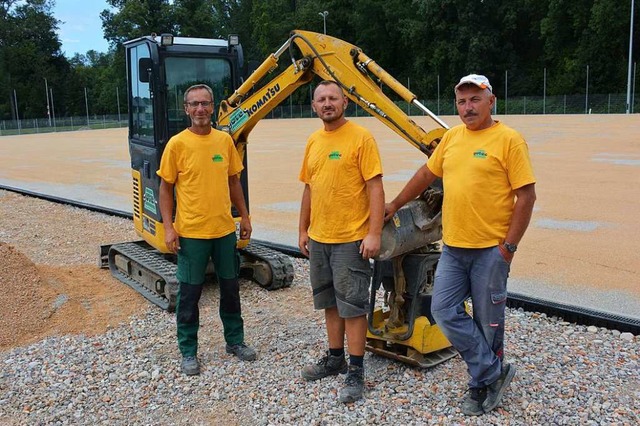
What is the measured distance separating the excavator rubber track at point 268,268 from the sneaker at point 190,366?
6.57 feet

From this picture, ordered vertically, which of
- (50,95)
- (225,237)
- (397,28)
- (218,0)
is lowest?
(225,237)

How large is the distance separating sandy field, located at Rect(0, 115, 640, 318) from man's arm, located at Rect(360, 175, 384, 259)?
2884mm

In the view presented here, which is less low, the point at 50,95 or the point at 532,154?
the point at 50,95

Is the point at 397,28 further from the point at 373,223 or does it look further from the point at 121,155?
the point at 373,223

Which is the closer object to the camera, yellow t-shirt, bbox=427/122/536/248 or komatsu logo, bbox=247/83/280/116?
yellow t-shirt, bbox=427/122/536/248

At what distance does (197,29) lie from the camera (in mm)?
78625

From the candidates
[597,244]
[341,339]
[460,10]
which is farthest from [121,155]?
[460,10]

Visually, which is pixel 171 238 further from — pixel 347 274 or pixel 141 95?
pixel 141 95

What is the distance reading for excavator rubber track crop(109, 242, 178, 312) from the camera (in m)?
6.04

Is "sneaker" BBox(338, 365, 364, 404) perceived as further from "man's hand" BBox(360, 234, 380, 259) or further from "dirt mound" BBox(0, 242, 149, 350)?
"dirt mound" BBox(0, 242, 149, 350)

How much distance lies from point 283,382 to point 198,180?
1579mm

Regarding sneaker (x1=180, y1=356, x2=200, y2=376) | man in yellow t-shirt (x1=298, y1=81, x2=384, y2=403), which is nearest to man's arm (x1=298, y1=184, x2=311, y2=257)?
man in yellow t-shirt (x1=298, y1=81, x2=384, y2=403)

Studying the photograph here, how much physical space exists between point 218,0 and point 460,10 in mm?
39075

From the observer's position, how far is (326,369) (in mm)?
4430
